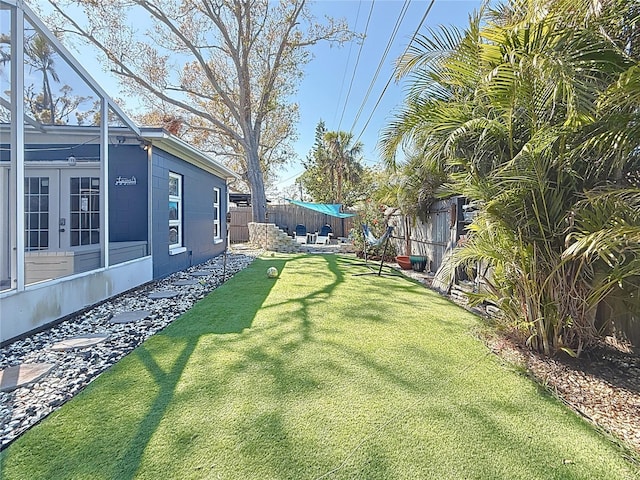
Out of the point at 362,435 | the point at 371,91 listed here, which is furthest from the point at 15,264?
the point at 371,91

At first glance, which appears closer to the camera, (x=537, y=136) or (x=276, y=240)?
(x=537, y=136)

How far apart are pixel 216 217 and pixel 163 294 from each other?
576cm

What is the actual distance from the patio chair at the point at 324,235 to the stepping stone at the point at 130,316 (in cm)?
1069

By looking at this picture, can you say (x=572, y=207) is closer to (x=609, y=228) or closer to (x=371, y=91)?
(x=609, y=228)

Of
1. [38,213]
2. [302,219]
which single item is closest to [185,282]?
[38,213]

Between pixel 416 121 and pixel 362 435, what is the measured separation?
2694mm

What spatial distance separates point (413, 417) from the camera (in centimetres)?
204

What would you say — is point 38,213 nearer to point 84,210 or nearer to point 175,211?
point 84,210

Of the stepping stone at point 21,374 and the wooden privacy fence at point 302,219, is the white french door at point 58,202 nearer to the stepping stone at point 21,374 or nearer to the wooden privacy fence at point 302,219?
the stepping stone at point 21,374

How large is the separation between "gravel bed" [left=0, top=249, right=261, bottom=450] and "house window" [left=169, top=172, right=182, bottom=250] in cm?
186

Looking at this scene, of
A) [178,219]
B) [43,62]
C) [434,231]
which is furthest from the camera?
[178,219]

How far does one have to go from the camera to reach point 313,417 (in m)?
2.03

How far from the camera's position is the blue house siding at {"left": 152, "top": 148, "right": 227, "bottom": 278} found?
6.32 metres

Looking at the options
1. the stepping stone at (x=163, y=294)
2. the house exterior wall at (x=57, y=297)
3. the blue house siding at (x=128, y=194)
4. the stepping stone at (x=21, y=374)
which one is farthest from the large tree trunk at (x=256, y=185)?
the stepping stone at (x=21, y=374)
